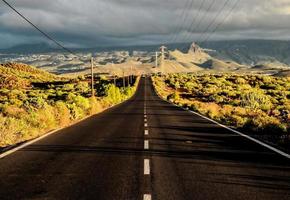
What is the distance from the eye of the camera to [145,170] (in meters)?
9.65

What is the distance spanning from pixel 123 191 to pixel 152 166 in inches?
99.2

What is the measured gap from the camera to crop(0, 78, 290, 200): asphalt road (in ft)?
25.0

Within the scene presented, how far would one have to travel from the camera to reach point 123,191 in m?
7.70

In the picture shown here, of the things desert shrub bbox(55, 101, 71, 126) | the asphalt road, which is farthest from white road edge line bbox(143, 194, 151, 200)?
desert shrub bbox(55, 101, 71, 126)

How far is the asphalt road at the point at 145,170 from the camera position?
25.0ft

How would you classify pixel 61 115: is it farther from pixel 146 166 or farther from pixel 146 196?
pixel 146 196

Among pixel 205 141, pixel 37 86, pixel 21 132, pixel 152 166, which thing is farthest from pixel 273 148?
pixel 37 86

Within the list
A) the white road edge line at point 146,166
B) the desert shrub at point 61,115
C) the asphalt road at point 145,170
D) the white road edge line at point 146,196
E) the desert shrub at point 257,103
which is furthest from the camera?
the desert shrub at point 257,103

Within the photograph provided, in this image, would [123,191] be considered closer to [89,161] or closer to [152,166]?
[152,166]

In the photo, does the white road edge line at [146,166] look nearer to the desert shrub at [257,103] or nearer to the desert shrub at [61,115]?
the desert shrub at [61,115]

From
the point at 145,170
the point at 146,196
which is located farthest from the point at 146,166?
the point at 146,196

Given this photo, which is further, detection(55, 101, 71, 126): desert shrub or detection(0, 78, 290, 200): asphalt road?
detection(55, 101, 71, 126): desert shrub

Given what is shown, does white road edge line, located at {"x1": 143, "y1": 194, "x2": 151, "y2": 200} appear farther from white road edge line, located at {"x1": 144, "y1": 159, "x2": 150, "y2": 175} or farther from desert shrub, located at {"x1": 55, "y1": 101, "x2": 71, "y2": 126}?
desert shrub, located at {"x1": 55, "y1": 101, "x2": 71, "y2": 126}

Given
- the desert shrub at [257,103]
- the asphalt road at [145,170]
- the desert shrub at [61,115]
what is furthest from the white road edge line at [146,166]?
the desert shrub at [257,103]
